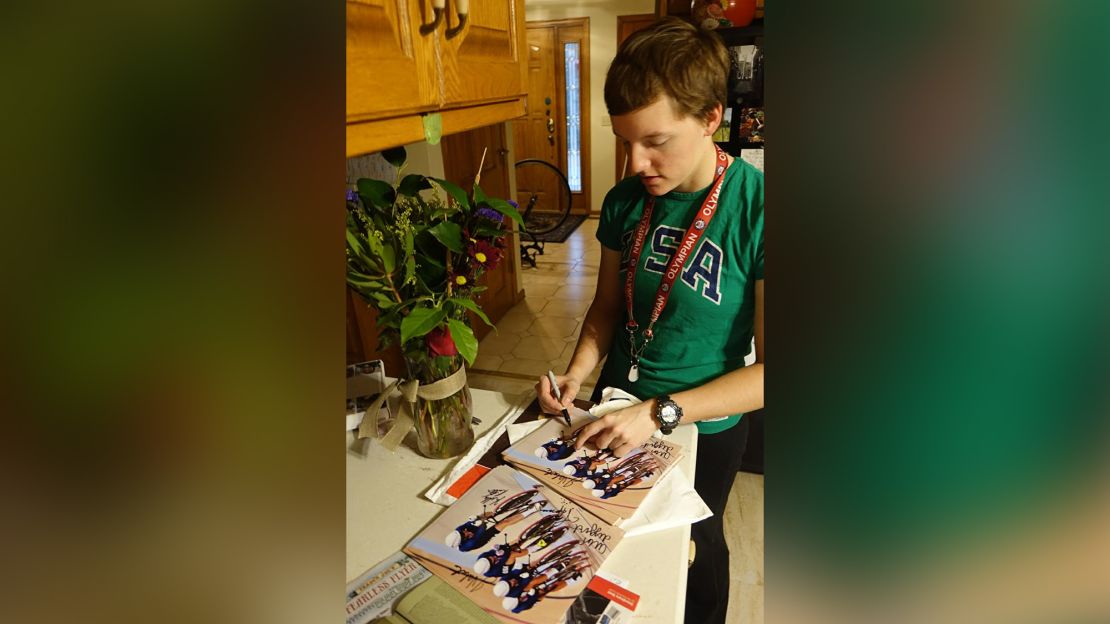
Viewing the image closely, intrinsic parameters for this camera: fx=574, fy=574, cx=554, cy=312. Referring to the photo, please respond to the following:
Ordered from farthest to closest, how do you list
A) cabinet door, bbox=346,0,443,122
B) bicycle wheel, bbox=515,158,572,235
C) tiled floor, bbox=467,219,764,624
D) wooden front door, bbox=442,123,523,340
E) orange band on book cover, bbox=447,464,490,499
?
bicycle wheel, bbox=515,158,572,235 → wooden front door, bbox=442,123,523,340 → tiled floor, bbox=467,219,764,624 → orange band on book cover, bbox=447,464,490,499 → cabinet door, bbox=346,0,443,122

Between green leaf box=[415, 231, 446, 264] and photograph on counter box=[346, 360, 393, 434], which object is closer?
green leaf box=[415, 231, 446, 264]

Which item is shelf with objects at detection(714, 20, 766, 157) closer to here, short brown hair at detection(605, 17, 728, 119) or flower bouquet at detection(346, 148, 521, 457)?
short brown hair at detection(605, 17, 728, 119)

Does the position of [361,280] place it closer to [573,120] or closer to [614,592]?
[614,592]

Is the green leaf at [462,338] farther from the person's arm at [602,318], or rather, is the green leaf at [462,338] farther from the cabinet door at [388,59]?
the person's arm at [602,318]

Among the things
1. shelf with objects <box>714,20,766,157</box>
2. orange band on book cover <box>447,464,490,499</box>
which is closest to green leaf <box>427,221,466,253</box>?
orange band on book cover <box>447,464,490,499</box>

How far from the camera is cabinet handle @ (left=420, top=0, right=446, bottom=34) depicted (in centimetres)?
75

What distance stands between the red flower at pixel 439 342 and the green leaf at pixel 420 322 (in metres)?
0.07

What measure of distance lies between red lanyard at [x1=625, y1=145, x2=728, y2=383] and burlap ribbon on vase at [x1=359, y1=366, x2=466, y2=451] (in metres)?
0.43

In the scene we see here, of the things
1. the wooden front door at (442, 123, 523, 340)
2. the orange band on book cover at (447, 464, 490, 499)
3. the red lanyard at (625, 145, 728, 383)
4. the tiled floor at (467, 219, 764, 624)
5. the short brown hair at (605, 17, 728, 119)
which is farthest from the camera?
the wooden front door at (442, 123, 523, 340)

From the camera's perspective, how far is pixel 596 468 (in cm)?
88

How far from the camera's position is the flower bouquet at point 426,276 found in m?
0.81

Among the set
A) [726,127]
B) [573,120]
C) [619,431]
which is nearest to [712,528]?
[619,431]
